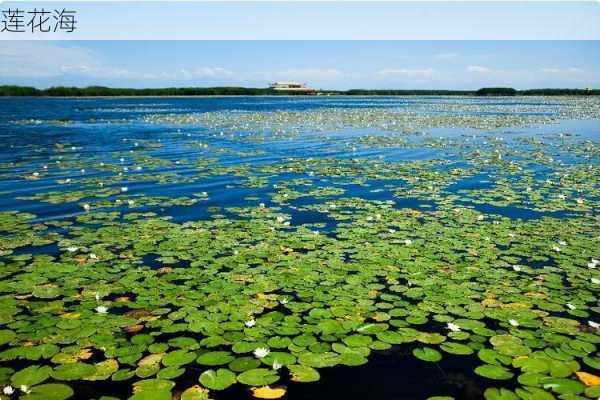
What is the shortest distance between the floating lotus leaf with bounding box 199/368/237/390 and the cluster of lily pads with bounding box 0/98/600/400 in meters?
0.02

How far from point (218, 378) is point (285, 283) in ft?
7.15

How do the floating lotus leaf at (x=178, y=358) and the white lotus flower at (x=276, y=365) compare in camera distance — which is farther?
the floating lotus leaf at (x=178, y=358)

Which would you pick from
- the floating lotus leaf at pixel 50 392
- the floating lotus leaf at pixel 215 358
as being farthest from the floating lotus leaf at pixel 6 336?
the floating lotus leaf at pixel 215 358

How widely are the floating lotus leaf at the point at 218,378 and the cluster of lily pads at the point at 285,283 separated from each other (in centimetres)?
2

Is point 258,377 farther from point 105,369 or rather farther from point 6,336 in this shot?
point 6,336

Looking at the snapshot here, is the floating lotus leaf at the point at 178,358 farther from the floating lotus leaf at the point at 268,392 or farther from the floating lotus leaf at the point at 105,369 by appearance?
the floating lotus leaf at the point at 268,392

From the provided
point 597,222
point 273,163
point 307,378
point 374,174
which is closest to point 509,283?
point 307,378

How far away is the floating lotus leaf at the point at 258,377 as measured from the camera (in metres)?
3.80

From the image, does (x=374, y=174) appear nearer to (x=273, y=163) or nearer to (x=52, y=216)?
(x=273, y=163)

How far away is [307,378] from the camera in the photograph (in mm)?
3883

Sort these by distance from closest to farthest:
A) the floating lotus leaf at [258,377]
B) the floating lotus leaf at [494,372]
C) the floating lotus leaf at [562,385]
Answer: the floating lotus leaf at [562,385], the floating lotus leaf at [258,377], the floating lotus leaf at [494,372]

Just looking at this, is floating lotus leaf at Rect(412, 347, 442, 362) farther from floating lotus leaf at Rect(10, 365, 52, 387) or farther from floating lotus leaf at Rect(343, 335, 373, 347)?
floating lotus leaf at Rect(10, 365, 52, 387)

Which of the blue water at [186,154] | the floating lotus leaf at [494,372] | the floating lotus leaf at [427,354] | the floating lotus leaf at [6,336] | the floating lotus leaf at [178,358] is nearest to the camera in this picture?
the floating lotus leaf at [494,372]

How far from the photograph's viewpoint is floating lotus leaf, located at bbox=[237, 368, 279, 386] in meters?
→ 3.80
